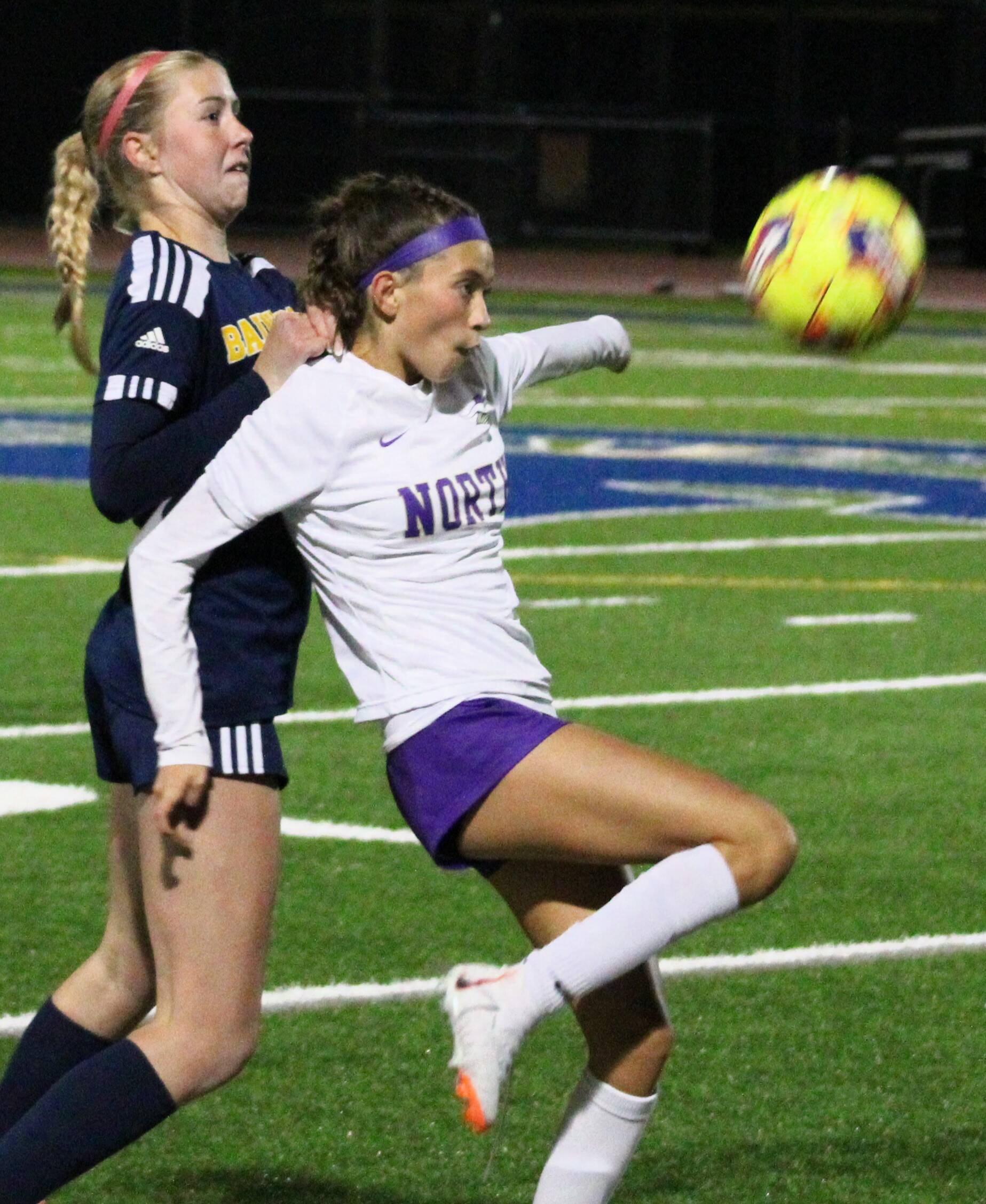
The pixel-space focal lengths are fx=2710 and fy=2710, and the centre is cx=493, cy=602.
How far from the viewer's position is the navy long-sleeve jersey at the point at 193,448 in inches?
164

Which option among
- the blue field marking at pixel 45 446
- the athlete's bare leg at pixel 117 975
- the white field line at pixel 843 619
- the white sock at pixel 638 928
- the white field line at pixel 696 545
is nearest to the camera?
the white sock at pixel 638 928

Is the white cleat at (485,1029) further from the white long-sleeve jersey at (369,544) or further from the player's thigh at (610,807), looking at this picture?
the white long-sleeve jersey at (369,544)

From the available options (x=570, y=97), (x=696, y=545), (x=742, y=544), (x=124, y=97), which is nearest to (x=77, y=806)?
(x=124, y=97)

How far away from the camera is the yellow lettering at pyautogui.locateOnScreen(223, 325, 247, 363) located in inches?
169

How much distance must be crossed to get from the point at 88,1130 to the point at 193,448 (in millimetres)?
1052

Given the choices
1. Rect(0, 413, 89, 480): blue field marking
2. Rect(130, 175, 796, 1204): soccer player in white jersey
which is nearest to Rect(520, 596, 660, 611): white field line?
Rect(0, 413, 89, 480): blue field marking

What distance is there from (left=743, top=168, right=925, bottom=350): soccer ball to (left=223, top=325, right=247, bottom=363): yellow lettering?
44.0 inches

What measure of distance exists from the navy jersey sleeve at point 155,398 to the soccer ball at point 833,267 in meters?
1.19

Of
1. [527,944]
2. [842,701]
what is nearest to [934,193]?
[842,701]

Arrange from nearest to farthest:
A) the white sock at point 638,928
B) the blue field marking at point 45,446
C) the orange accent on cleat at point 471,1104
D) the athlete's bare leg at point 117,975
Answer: the orange accent on cleat at point 471,1104
the white sock at point 638,928
the athlete's bare leg at point 117,975
the blue field marking at point 45,446

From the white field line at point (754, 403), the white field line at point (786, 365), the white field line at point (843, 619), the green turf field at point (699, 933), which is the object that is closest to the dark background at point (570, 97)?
the white field line at point (786, 365)

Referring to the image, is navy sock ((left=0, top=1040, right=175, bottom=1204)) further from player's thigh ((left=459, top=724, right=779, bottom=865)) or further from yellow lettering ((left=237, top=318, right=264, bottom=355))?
yellow lettering ((left=237, top=318, right=264, bottom=355))

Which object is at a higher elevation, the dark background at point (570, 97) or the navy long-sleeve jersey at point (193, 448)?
the navy long-sleeve jersey at point (193, 448)

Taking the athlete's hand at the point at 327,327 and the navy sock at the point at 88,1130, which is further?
the athlete's hand at the point at 327,327
